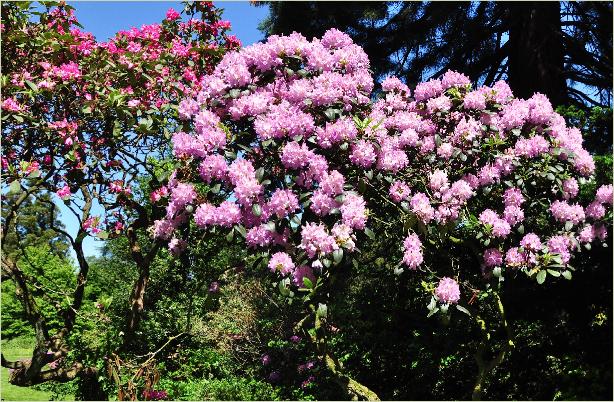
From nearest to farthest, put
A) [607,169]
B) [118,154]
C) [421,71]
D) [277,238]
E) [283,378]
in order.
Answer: [277,238] → [607,169] → [118,154] → [283,378] → [421,71]

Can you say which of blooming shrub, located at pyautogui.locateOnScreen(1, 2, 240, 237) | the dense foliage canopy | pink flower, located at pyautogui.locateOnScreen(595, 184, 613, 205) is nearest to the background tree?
the dense foliage canopy

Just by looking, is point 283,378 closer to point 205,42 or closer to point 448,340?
point 448,340

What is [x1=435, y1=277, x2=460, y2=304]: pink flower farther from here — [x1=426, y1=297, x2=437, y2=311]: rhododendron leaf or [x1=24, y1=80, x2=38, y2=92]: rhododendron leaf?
[x1=24, y1=80, x2=38, y2=92]: rhododendron leaf

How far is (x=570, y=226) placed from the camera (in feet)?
11.4

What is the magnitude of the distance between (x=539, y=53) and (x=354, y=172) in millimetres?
4732

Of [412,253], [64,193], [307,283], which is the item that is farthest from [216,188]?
[64,193]

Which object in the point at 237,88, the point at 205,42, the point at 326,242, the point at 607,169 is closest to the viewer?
the point at 326,242

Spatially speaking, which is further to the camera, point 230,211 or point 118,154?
point 118,154

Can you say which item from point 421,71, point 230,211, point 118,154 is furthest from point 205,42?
point 421,71

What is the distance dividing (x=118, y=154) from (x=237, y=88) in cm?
172

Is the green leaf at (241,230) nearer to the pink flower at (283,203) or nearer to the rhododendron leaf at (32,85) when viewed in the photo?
the pink flower at (283,203)

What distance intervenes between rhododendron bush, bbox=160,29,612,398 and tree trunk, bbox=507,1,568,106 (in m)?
3.34

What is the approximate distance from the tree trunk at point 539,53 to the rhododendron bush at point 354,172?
3.34 meters

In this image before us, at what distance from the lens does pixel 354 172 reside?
11.2ft
